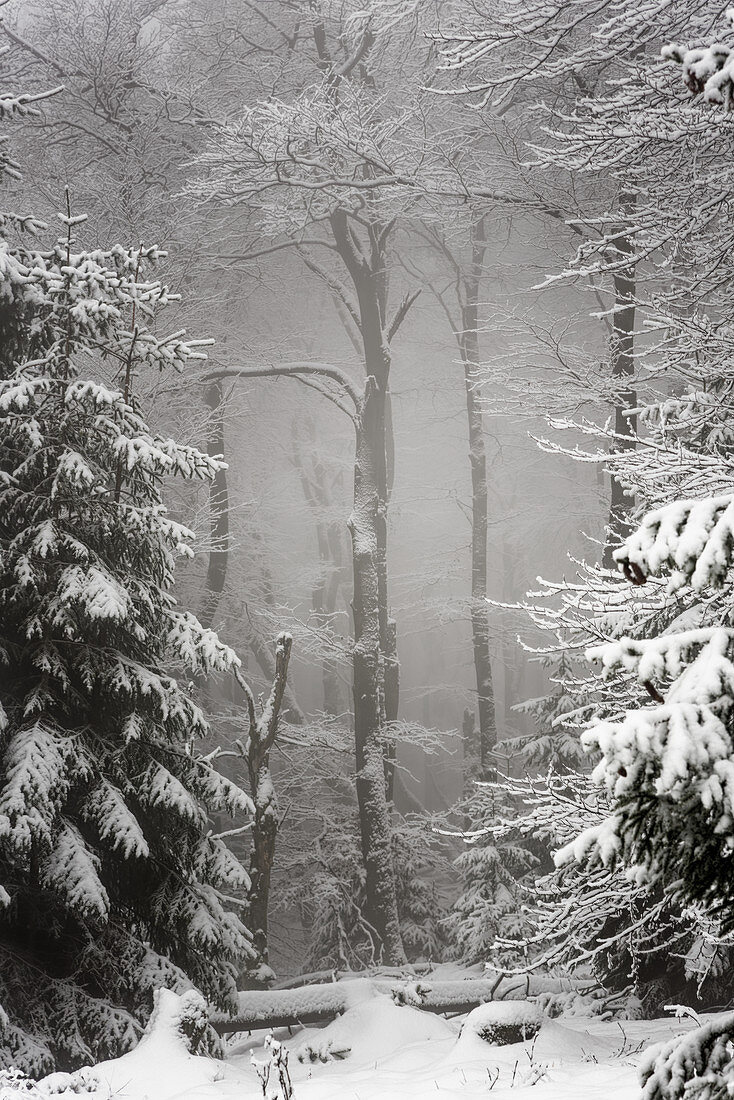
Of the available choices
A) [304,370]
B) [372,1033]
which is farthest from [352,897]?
[304,370]

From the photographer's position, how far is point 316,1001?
8961mm

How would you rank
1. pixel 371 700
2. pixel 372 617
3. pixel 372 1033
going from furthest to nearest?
pixel 372 617
pixel 371 700
pixel 372 1033

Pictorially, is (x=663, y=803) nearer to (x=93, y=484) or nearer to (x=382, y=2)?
(x=93, y=484)

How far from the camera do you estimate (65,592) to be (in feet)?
21.0

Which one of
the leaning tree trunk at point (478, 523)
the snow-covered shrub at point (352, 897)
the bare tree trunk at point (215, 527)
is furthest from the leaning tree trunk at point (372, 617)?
the bare tree trunk at point (215, 527)

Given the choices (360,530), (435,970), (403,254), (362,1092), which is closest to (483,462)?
(360,530)

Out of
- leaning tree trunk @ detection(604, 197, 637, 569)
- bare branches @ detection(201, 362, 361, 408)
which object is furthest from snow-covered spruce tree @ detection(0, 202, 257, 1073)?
bare branches @ detection(201, 362, 361, 408)

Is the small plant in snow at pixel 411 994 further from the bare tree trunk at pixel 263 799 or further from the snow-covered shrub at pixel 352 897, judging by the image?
the snow-covered shrub at pixel 352 897

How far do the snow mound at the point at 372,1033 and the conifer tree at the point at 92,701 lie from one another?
4.45 ft

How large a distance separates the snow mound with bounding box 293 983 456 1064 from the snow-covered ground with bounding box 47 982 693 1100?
1cm

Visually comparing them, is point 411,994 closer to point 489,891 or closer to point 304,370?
point 489,891

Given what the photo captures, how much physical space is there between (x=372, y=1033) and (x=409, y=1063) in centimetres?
153

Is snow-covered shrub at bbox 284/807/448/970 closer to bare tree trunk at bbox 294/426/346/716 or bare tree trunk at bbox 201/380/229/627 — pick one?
bare tree trunk at bbox 201/380/229/627

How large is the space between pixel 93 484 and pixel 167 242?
802cm
